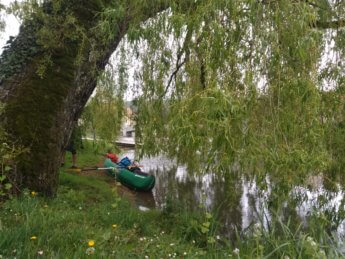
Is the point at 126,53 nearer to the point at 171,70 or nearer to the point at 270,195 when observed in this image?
the point at 171,70

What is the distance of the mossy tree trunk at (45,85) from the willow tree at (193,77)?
1cm

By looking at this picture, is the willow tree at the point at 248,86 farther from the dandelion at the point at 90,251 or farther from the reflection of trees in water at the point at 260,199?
the dandelion at the point at 90,251

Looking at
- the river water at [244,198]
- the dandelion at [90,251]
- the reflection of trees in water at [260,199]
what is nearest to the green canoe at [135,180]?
the river water at [244,198]

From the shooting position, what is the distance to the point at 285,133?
108 inches

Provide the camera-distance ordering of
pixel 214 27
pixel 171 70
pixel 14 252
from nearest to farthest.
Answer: pixel 14 252
pixel 214 27
pixel 171 70

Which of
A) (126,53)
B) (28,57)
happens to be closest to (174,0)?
(126,53)

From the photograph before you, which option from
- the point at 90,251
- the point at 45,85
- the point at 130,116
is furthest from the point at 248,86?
the point at 45,85

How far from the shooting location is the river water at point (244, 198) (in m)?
3.34

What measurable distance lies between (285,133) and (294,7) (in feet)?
3.24

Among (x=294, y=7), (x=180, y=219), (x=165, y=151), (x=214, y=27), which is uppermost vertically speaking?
(x=294, y=7)

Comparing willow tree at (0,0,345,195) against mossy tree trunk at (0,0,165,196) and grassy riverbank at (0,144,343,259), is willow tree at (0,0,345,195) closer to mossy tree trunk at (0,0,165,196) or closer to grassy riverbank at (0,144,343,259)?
mossy tree trunk at (0,0,165,196)

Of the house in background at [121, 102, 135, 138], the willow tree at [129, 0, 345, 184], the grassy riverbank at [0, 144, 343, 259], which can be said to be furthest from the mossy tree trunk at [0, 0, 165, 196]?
the willow tree at [129, 0, 345, 184]

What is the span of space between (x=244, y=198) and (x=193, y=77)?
4.54 meters

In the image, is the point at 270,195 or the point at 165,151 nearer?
the point at 270,195
